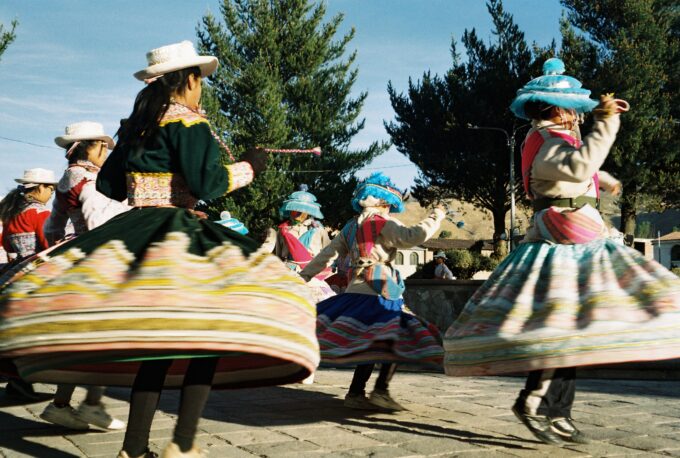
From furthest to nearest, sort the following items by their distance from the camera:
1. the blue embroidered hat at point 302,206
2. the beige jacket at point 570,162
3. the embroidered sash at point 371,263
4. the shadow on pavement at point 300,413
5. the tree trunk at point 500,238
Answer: the tree trunk at point 500,238, the blue embroidered hat at point 302,206, the embroidered sash at point 371,263, the shadow on pavement at point 300,413, the beige jacket at point 570,162

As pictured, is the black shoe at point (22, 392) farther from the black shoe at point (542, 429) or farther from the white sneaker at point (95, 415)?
the black shoe at point (542, 429)

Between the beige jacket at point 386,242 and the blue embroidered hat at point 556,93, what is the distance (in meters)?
1.15

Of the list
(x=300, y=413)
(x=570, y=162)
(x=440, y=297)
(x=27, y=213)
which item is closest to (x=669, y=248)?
(x=440, y=297)

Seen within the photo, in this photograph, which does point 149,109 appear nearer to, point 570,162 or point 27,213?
point 570,162

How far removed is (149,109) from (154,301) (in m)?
1.10

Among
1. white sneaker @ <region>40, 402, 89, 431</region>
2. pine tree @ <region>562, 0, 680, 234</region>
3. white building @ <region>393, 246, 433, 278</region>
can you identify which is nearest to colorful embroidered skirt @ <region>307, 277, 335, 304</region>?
white sneaker @ <region>40, 402, 89, 431</region>

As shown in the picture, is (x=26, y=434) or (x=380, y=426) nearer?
(x=26, y=434)

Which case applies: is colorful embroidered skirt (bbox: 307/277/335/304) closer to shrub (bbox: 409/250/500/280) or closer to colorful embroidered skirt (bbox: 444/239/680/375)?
colorful embroidered skirt (bbox: 444/239/680/375)

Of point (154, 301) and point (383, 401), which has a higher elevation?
point (154, 301)

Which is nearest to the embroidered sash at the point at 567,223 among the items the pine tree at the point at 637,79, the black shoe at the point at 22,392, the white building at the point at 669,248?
the black shoe at the point at 22,392

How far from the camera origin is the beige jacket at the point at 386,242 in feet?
19.5

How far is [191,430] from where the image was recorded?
342 centimetres

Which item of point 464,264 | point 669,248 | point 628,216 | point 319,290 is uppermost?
point 319,290

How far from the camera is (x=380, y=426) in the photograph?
513 cm
